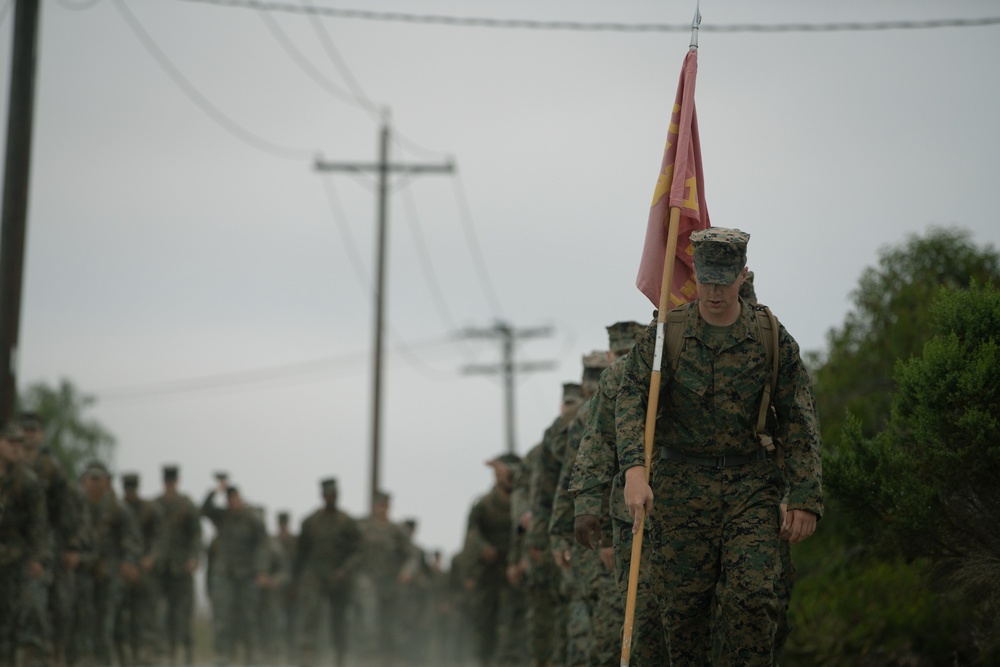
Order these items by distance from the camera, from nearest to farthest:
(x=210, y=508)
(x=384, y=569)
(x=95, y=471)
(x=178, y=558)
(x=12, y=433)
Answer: (x=12, y=433), (x=95, y=471), (x=178, y=558), (x=210, y=508), (x=384, y=569)

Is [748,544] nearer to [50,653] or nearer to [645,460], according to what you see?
[645,460]

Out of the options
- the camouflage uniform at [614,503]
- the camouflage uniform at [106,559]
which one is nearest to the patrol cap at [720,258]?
the camouflage uniform at [614,503]

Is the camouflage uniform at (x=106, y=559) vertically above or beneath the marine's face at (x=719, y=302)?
beneath

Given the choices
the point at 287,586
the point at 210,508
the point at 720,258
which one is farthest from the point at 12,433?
the point at 287,586

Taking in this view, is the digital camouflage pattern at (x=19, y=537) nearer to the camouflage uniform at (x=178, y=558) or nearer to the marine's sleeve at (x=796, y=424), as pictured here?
the camouflage uniform at (x=178, y=558)

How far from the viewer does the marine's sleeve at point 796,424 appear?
24.7 ft

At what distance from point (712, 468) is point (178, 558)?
16014 millimetres

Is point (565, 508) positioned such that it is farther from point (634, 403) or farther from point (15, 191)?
point (15, 191)

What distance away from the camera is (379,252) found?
3206 centimetres

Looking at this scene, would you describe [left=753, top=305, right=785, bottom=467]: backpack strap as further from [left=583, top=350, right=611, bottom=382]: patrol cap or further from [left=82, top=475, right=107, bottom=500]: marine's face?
[left=82, top=475, right=107, bottom=500]: marine's face

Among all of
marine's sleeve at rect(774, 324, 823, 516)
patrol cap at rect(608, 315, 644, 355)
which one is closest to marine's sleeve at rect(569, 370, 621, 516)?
marine's sleeve at rect(774, 324, 823, 516)

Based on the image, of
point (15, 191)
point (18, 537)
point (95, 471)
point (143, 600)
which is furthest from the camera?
point (143, 600)

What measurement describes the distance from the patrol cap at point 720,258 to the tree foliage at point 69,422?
164 feet

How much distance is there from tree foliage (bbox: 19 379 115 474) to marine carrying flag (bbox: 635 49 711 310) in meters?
48.7
